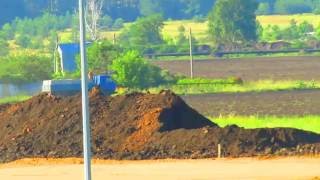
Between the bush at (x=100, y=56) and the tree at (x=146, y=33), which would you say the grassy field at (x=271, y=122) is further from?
the tree at (x=146, y=33)

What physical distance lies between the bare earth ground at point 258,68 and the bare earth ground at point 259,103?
46.7 feet

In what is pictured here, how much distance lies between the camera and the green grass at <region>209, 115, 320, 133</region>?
40.6 meters

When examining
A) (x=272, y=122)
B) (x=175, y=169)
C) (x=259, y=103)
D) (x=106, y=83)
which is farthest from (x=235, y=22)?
(x=175, y=169)

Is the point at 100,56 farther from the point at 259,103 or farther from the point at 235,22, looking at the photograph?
the point at 235,22

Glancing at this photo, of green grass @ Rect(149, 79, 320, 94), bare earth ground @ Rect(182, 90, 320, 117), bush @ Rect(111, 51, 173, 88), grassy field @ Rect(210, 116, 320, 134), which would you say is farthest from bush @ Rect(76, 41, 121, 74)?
grassy field @ Rect(210, 116, 320, 134)

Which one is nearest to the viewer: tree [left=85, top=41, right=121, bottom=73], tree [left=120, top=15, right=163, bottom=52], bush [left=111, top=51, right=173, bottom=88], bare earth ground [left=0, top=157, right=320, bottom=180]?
bare earth ground [left=0, top=157, right=320, bottom=180]

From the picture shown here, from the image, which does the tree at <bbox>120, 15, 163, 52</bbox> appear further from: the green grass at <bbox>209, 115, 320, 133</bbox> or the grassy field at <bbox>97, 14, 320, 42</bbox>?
the green grass at <bbox>209, 115, 320, 133</bbox>

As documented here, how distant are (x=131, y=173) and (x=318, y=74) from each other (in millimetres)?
49931

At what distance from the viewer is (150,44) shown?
438 feet

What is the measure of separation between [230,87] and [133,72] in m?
5.28

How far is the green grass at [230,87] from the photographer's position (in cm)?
6381

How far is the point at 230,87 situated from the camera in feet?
214

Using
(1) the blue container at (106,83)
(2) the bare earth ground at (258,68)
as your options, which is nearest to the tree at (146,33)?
(2) the bare earth ground at (258,68)

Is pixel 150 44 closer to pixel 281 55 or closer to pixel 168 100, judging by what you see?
pixel 281 55
